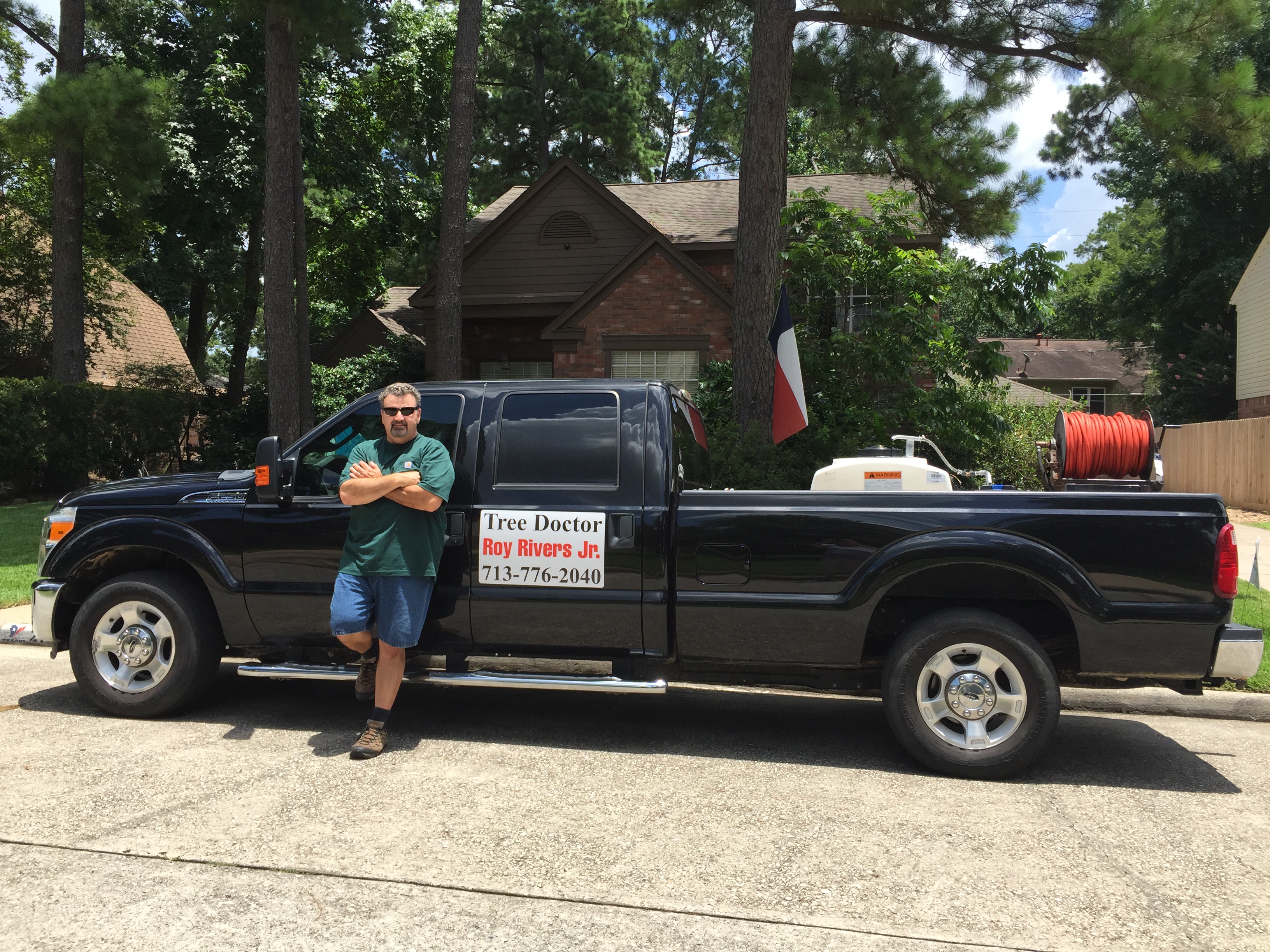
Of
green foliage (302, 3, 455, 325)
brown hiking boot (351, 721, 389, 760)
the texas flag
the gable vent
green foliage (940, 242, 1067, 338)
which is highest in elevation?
green foliage (302, 3, 455, 325)

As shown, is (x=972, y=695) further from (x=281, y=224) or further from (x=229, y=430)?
(x=229, y=430)

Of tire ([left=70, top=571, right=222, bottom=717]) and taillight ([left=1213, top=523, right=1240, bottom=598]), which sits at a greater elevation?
taillight ([left=1213, top=523, right=1240, bottom=598])

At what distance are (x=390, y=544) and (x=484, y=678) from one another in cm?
85

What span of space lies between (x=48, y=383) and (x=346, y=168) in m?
9.03

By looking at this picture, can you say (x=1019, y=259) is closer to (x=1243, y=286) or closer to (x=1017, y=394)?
(x=1243, y=286)

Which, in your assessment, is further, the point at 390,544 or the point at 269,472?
the point at 269,472

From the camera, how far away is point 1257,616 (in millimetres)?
8188

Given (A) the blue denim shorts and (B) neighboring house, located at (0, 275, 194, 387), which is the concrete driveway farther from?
(B) neighboring house, located at (0, 275, 194, 387)

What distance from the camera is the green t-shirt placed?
197 inches

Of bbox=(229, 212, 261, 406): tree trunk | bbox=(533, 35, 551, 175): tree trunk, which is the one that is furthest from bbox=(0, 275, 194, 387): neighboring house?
bbox=(533, 35, 551, 175): tree trunk

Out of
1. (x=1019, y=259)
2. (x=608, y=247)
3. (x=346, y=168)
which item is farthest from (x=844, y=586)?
(x=346, y=168)

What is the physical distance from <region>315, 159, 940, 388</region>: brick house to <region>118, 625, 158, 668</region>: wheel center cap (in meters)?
13.8

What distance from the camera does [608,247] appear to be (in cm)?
2125

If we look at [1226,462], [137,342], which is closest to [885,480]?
[1226,462]
